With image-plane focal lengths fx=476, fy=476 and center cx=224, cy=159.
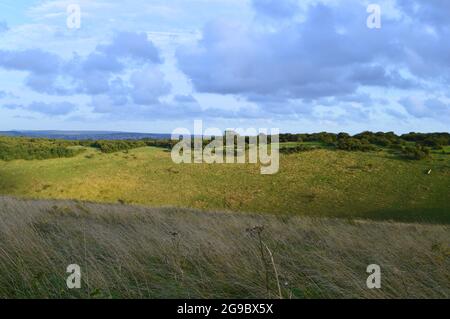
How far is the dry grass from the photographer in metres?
5.52

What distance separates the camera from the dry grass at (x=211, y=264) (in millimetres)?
5520

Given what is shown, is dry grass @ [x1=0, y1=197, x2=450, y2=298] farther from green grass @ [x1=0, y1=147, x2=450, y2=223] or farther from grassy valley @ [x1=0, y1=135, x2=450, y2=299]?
green grass @ [x1=0, y1=147, x2=450, y2=223]

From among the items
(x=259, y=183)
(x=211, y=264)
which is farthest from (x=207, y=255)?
(x=259, y=183)

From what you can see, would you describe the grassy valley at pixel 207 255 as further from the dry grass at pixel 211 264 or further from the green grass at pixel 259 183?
the green grass at pixel 259 183

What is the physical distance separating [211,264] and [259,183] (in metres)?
39.1

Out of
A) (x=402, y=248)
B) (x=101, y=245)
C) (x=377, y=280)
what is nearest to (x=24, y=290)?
(x=101, y=245)

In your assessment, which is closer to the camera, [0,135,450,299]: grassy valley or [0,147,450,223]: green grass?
[0,135,450,299]: grassy valley

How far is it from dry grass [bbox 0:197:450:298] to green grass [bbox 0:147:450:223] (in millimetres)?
28631

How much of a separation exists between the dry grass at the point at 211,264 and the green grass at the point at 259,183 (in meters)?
28.6

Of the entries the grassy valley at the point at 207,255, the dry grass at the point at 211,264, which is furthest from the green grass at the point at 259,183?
the dry grass at the point at 211,264

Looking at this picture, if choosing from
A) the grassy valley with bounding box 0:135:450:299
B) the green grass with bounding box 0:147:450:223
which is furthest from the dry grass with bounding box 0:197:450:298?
the green grass with bounding box 0:147:450:223

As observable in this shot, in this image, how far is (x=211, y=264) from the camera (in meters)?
6.47
